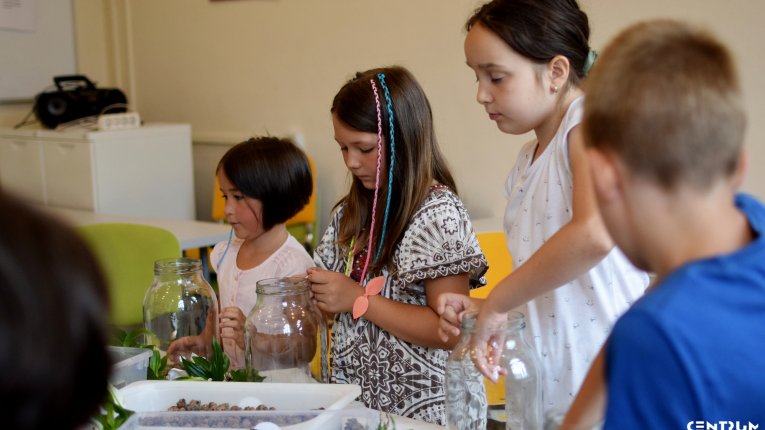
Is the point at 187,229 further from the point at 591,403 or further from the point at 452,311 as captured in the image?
the point at 591,403

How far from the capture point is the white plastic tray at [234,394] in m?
1.17

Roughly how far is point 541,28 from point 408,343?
2.01 feet

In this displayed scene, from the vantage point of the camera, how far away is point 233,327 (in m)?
1.58

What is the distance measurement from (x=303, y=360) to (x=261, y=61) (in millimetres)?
2775

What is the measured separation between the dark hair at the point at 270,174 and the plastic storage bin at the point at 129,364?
61 centimetres

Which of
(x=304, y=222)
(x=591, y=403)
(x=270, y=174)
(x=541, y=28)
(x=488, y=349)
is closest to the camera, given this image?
(x=591, y=403)

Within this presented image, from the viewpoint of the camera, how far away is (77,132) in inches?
144

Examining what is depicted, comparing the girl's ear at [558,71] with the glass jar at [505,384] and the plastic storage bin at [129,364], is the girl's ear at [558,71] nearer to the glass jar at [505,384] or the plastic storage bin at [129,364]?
the glass jar at [505,384]

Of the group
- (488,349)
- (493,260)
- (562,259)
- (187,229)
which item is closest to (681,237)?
(488,349)

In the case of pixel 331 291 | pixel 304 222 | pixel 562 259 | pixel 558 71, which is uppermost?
pixel 558 71

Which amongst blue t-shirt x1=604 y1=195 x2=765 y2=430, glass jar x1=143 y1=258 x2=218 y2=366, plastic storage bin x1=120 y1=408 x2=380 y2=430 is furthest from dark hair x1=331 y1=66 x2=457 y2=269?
blue t-shirt x1=604 y1=195 x2=765 y2=430

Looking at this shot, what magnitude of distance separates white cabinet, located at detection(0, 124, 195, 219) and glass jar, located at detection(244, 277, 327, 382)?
2.47 metres

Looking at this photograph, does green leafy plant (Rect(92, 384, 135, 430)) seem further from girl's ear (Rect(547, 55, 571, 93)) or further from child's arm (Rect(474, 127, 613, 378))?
girl's ear (Rect(547, 55, 571, 93))

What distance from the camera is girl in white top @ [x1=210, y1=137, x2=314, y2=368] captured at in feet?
6.34
